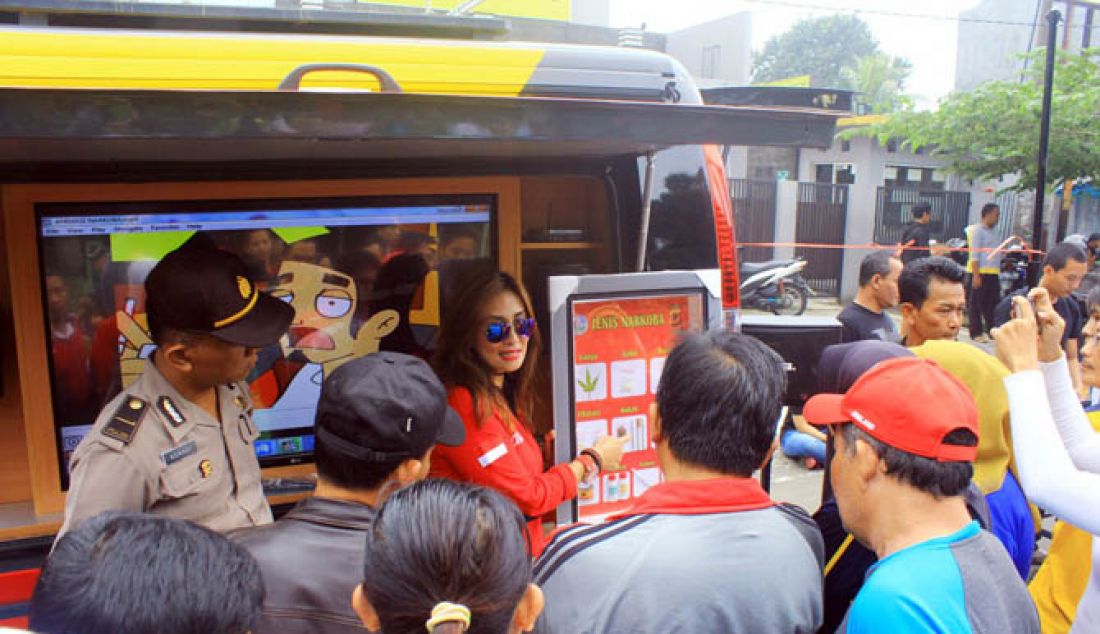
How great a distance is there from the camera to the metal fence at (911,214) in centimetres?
1856

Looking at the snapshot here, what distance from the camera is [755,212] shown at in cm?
1848

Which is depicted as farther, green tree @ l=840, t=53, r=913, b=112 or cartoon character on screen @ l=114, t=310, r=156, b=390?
green tree @ l=840, t=53, r=913, b=112

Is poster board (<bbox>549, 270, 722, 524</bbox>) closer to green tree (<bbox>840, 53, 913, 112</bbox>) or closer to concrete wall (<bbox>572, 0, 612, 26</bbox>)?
green tree (<bbox>840, 53, 913, 112</bbox>)

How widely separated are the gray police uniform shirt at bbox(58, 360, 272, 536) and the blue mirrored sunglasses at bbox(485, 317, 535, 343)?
82cm

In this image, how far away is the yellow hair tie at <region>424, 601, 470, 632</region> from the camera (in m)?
1.09

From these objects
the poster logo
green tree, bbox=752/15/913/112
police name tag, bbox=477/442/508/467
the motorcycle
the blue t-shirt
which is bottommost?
the motorcycle

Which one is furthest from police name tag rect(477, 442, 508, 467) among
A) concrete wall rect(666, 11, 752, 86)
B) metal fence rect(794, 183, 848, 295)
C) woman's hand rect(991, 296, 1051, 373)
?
concrete wall rect(666, 11, 752, 86)

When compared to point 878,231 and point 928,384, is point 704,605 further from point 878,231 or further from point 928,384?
point 878,231

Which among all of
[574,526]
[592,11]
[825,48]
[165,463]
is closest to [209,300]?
[165,463]

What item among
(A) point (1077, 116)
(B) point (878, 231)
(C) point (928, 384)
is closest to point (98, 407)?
(C) point (928, 384)

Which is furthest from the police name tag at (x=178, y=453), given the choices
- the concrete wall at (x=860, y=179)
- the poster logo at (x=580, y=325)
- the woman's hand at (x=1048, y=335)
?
the concrete wall at (x=860, y=179)

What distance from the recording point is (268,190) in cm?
274

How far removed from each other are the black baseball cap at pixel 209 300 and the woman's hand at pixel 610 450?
1.24 meters

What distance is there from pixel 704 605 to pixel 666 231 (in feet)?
6.28
